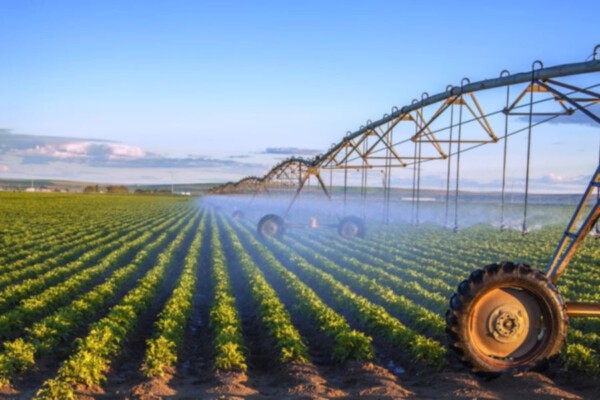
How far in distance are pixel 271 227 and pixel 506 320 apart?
75.6 feet

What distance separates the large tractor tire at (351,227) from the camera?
30.5 metres

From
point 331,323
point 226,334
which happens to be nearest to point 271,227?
point 331,323

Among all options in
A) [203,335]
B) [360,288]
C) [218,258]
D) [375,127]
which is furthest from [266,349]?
[375,127]

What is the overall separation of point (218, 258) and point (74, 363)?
14.3m

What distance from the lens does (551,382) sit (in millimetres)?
8039

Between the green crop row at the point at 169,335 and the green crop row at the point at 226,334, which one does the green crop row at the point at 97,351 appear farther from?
the green crop row at the point at 226,334

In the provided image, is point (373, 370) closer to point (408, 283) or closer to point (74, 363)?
point (74, 363)

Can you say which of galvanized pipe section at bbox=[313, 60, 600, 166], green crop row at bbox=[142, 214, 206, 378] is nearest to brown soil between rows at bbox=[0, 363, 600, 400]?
green crop row at bbox=[142, 214, 206, 378]

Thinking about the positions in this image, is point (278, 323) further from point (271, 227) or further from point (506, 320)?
point (271, 227)

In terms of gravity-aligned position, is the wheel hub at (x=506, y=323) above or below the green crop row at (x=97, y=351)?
above

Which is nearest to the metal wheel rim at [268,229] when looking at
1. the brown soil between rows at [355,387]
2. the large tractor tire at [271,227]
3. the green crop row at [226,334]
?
the large tractor tire at [271,227]

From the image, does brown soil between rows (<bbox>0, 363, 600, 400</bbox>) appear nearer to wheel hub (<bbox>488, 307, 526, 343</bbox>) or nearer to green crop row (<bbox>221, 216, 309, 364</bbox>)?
green crop row (<bbox>221, 216, 309, 364</bbox>)

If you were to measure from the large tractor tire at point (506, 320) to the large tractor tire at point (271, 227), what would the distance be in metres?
22.7

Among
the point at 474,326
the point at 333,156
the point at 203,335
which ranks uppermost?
the point at 333,156
